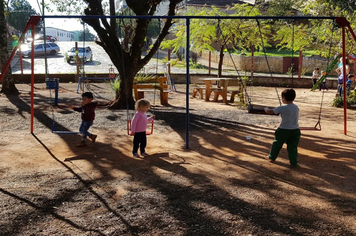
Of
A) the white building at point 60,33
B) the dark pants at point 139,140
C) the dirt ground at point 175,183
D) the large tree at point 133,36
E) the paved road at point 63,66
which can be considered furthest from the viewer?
the white building at point 60,33

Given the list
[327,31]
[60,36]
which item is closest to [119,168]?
[327,31]

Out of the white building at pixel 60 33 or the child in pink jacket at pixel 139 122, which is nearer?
the child in pink jacket at pixel 139 122

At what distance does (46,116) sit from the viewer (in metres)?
10.2

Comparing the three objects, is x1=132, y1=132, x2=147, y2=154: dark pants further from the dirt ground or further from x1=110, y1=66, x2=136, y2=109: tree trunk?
x1=110, y1=66, x2=136, y2=109: tree trunk

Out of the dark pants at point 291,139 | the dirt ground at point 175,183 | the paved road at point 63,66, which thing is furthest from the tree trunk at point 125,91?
the paved road at point 63,66

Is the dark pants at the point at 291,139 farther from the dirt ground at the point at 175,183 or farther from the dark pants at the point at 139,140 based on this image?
the dark pants at the point at 139,140

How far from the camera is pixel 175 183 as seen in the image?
513 centimetres

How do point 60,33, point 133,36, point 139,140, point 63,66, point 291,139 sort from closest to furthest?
point 291,139 → point 139,140 → point 133,36 → point 63,66 → point 60,33

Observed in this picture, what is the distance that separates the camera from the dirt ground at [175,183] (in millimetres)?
3855

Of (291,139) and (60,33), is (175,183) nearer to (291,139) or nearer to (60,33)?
(291,139)

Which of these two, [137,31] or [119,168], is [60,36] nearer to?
[137,31]

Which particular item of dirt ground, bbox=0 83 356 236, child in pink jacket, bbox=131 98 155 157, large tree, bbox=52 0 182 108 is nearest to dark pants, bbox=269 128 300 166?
dirt ground, bbox=0 83 356 236

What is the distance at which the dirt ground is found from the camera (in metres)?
3.86

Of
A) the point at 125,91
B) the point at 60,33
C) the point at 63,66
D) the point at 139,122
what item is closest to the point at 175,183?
the point at 139,122
